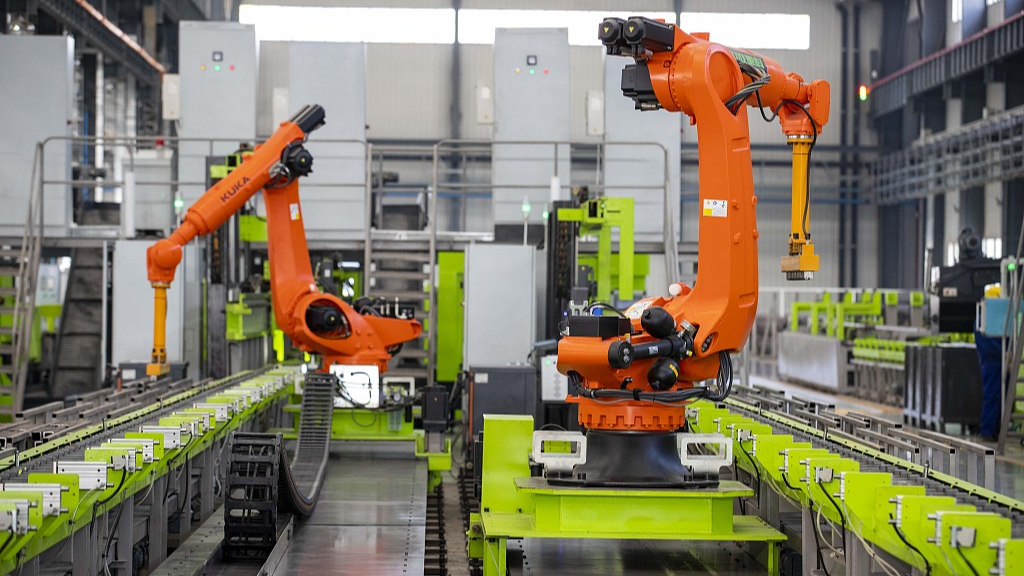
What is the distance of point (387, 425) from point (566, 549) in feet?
12.0

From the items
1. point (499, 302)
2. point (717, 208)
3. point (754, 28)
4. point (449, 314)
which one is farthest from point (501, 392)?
point (754, 28)

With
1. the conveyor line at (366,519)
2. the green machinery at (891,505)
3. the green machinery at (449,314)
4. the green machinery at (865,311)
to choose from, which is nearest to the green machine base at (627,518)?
the green machinery at (891,505)

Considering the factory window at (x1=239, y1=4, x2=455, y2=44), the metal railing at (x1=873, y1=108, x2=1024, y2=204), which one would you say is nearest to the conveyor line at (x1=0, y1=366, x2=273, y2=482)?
the metal railing at (x1=873, y1=108, x2=1024, y2=204)

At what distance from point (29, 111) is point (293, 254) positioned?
537 cm

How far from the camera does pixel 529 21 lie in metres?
24.4

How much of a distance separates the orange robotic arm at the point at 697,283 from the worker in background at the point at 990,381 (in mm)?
8539

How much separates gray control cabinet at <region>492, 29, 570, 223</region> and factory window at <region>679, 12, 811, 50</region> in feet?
36.4

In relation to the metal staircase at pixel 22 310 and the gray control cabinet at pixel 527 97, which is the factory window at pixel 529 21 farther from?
the metal staircase at pixel 22 310

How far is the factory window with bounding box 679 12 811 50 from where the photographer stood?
24875 millimetres

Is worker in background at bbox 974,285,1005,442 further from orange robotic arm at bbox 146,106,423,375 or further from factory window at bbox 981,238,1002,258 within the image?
factory window at bbox 981,238,1002,258

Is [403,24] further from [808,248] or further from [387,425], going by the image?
[808,248]

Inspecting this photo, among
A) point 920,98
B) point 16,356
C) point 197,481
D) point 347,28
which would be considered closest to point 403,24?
point 347,28

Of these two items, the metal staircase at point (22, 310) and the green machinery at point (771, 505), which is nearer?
the green machinery at point (771, 505)

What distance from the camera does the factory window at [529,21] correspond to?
24438mm
